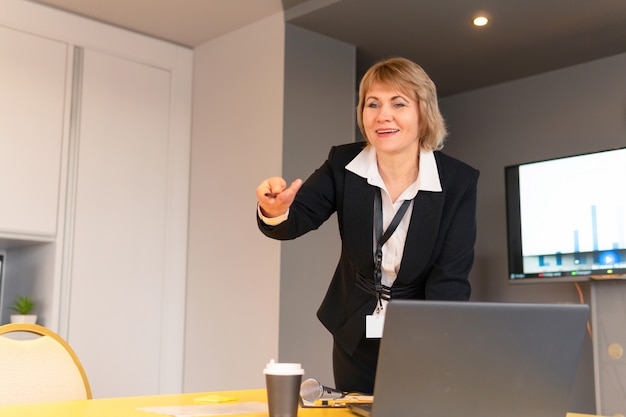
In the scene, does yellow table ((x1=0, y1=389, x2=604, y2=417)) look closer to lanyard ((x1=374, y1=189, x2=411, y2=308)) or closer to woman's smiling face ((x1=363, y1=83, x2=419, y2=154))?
lanyard ((x1=374, y1=189, x2=411, y2=308))

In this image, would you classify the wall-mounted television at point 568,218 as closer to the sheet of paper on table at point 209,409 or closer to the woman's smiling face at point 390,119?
the woman's smiling face at point 390,119

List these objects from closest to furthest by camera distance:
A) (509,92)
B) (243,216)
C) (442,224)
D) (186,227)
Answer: (442,224) → (243,216) → (186,227) → (509,92)

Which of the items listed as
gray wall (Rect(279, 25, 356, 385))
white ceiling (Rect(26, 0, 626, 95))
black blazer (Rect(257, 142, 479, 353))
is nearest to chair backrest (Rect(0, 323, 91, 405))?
black blazer (Rect(257, 142, 479, 353))

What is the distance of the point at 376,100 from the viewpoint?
1.80m

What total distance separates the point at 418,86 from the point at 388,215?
330 mm

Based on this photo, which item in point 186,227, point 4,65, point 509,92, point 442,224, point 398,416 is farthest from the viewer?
Result: point 509,92

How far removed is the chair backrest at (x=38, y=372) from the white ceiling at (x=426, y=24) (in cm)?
239

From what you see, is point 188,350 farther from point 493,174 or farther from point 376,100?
point 376,100

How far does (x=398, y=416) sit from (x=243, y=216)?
300 centimetres

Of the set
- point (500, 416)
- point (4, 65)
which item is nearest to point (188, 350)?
point (4, 65)

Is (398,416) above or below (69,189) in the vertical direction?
below

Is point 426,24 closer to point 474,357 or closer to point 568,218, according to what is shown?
point 568,218

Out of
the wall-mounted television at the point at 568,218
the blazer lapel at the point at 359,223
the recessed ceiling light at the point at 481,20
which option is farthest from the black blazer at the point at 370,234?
the wall-mounted television at the point at 568,218

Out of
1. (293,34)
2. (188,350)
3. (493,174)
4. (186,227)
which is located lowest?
(188,350)
